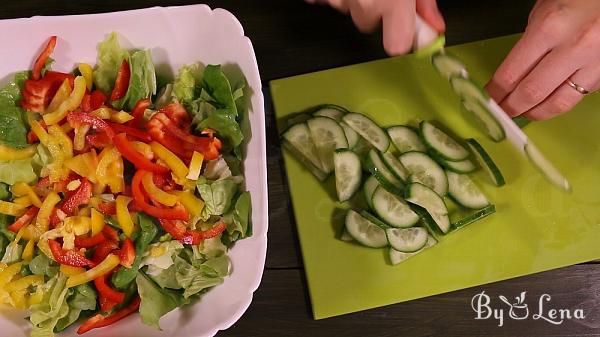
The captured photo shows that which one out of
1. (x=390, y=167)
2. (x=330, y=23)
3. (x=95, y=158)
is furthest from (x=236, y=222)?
(x=330, y=23)

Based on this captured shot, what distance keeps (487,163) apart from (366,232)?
34cm

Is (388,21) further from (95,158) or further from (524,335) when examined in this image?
(524,335)

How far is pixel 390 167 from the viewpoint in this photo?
1.49m

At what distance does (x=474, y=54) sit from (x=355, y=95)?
32 centimetres

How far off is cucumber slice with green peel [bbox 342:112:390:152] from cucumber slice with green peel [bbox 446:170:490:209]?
174 millimetres

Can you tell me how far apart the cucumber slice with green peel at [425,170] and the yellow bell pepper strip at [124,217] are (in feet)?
2.16

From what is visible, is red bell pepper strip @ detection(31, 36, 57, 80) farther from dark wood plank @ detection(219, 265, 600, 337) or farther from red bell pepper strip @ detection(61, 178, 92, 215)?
dark wood plank @ detection(219, 265, 600, 337)

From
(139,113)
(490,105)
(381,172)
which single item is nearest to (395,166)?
(381,172)

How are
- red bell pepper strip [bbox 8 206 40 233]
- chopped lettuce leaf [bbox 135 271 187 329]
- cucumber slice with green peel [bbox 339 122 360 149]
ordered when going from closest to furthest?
chopped lettuce leaf [bbox 135 271 187 329]
red bell pepper strip [bbox 8 206 40 233]
cucumber slice with green peel [bbox 339 122 360 149]

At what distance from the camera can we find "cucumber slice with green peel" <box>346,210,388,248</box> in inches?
57.8

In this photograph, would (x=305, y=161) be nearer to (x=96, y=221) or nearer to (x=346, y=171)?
(x=346, y=171)

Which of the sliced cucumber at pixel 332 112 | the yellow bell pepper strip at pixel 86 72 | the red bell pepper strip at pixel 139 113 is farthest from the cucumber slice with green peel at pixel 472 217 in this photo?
the yellow bell pepper strip at pixel 86 72

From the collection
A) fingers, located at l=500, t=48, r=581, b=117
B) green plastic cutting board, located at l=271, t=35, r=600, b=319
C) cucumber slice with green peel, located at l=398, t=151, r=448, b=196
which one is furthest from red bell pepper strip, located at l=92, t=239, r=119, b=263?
fingers, located at l=500, t=48, r=581, b=117

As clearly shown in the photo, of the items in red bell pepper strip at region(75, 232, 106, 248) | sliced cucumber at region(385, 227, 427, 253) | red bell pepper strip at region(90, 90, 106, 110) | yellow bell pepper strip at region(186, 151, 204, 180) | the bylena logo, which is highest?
red bell pepper strip at region(90, 90, 106, 110)
